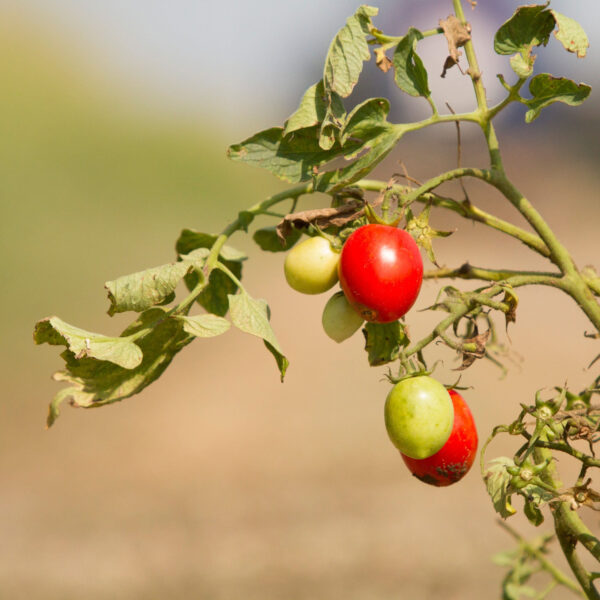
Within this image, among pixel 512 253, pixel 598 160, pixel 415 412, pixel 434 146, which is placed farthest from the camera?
pixel 434 146

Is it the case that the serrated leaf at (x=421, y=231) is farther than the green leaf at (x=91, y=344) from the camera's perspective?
Yes

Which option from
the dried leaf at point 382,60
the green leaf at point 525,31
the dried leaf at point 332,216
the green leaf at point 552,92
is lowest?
the dried leaf at point 332,216

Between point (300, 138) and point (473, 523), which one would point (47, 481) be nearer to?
point (473, 523)

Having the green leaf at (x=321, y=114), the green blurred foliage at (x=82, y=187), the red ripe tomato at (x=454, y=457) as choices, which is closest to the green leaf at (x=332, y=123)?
the green leaf at (x=321, y=114)

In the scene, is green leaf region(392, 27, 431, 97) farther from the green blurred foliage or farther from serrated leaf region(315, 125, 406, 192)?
the green blurred foliage

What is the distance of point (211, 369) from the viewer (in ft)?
20.0

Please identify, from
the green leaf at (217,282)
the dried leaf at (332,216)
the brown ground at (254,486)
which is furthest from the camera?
the brown ground at (254,486)

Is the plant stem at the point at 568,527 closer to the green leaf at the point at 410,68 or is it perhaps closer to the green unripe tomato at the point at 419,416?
the green unripe tomato at the point at 419,416

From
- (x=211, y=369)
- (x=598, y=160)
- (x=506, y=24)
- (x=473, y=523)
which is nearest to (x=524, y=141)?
(x=598, y=160)

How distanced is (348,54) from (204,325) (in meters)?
0.31

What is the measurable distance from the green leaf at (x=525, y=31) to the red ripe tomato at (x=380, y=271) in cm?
23

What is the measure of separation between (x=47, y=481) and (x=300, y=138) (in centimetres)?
425

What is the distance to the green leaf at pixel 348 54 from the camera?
82 centimetres

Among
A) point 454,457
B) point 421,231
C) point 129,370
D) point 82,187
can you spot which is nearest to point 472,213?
point 421,231
